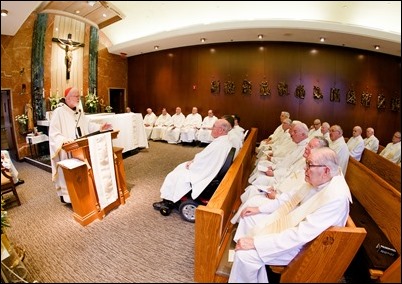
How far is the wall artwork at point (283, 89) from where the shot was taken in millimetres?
1630

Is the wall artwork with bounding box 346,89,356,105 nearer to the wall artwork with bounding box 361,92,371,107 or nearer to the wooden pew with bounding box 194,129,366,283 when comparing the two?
the wall artwork with bounding box 361,92,371,107

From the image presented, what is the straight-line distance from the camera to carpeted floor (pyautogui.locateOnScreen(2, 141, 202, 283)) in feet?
4.56

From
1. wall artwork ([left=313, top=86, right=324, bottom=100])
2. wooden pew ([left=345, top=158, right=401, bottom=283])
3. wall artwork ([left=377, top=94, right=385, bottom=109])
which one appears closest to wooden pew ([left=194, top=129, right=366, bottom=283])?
wooden pew ([left=345, top=158, right=401, bottom=283])

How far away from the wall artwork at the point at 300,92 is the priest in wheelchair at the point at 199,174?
1.13 meters

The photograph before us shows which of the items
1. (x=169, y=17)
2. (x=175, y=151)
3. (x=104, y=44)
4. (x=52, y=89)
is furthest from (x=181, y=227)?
(x=169, y=17)

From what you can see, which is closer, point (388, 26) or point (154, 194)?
point (388, 26)

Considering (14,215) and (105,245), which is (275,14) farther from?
(14,215)

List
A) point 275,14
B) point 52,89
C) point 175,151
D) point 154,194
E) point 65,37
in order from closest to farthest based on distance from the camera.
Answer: point 275,14
point 65,37
point 52,89
point 154,194
point 175,151

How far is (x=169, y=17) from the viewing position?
33.1 inches

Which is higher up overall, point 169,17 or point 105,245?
point 169,17

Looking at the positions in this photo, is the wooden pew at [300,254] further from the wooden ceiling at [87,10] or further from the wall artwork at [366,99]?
the wooden ceiling at [87,10]

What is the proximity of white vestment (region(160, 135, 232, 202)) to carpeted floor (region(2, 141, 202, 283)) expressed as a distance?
14.5 inches

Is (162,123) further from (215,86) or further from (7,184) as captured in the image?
(7,184)

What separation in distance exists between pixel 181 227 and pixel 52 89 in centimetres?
187
